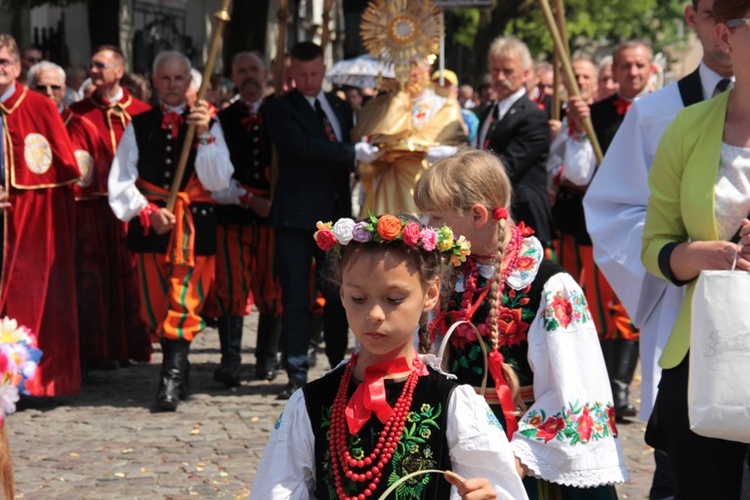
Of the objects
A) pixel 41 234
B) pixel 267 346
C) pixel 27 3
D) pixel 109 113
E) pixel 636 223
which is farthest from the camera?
pixel 27 3

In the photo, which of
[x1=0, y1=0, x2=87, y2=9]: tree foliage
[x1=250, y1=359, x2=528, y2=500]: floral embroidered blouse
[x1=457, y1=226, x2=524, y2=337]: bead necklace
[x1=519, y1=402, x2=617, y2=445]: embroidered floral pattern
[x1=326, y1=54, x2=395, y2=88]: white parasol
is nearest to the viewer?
[x1=250, y1=359, x2=528, y2=500]: floral embroidered blouse

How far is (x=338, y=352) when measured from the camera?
8.59m

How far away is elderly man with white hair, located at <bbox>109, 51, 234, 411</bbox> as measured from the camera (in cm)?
821

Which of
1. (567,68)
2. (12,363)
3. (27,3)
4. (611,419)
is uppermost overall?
(27,3)

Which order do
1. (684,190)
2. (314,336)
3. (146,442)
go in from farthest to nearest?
(314,336) < (146,442) < (684,190)

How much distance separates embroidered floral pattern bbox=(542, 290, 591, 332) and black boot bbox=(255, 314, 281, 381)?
5.30 metres

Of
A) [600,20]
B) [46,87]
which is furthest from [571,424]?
[600,20]

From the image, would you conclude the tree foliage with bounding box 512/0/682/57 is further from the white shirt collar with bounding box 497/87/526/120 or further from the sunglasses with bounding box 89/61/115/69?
the white shirt collar with bounding box 497/87/526/120

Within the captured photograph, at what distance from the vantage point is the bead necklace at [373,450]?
11.0ft

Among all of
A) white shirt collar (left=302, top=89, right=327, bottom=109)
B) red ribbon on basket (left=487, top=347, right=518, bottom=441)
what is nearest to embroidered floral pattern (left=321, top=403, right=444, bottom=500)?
red ribbon on basket (left=487, top=347, right=518, bottom=441)

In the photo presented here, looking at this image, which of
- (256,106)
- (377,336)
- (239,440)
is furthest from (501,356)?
(256,106)

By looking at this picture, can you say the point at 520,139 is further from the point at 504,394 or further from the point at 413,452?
the point at 413,452

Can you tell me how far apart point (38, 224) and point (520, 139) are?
2902mm

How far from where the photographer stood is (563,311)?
409cm
